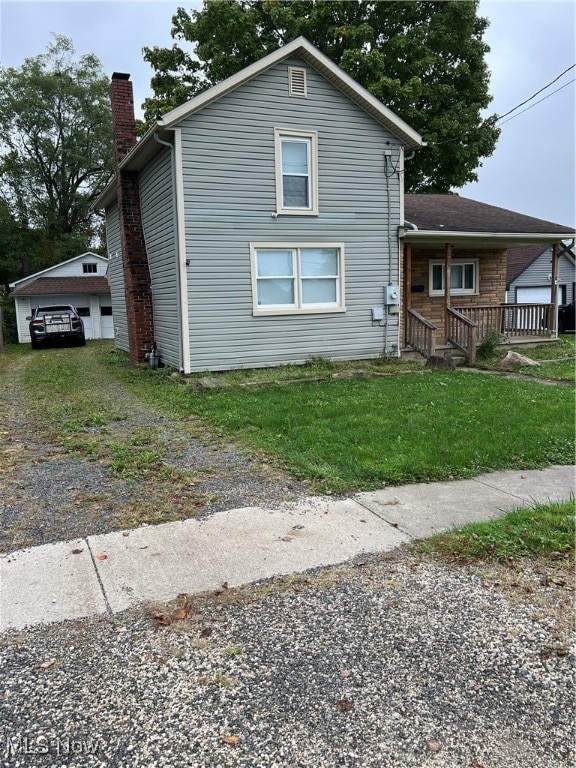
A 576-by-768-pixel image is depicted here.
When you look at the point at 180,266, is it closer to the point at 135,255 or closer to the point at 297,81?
→ the point at 135,255

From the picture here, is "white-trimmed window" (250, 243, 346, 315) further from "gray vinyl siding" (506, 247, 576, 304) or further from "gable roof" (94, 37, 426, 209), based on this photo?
"gray vinyl siding" (506, 247, 576, 304)

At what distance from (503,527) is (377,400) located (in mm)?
4777

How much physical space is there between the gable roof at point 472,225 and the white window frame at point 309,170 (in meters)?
2.52

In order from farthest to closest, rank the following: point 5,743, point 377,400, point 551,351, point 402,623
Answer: point 551,351, point 377,400, point 402,623, point 5,743

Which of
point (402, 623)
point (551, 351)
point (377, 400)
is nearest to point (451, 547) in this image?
point (402, 623)

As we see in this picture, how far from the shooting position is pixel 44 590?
3.28 meters

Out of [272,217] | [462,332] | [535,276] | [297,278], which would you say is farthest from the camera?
[535,276]

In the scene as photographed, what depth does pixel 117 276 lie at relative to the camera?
17.4 metres

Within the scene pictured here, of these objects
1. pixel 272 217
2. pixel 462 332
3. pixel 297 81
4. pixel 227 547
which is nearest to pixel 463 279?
pixel 462 332

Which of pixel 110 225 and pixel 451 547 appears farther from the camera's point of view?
pixel 110 225

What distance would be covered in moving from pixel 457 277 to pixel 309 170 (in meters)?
6.50

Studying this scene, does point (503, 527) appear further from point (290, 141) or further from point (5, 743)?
point (290, 141)

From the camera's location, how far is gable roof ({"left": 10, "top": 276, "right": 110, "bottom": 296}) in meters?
28.1

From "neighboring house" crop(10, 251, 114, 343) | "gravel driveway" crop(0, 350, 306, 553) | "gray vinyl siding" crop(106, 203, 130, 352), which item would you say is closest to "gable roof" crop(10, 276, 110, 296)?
"neighboring house" crop(10, 251, 114, 343)
